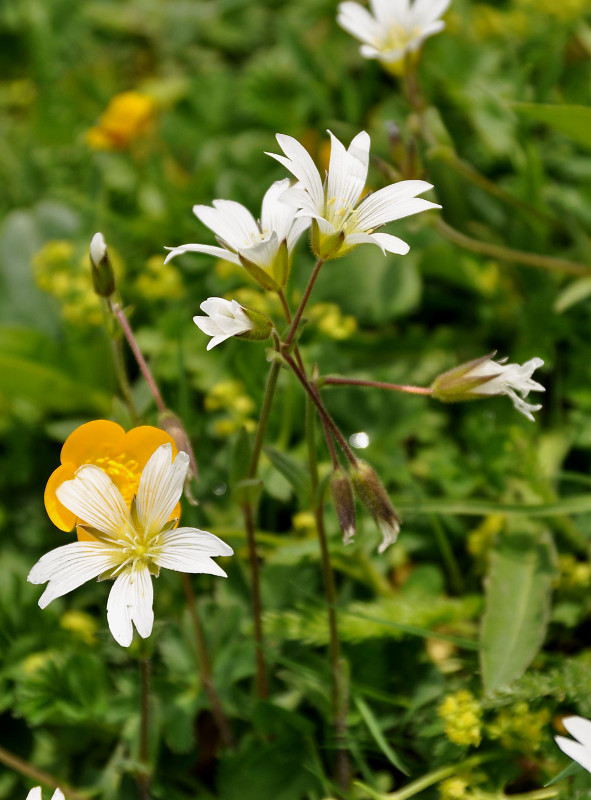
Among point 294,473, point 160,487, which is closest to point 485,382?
point 294,473

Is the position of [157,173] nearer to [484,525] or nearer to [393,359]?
[393,359]

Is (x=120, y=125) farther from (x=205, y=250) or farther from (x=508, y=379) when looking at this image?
(x=508, y=379)

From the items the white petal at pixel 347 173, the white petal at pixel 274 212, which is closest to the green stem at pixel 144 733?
the white petal at pixel 274 212

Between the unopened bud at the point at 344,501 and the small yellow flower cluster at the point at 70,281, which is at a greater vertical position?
the unopened bud at the point at 344,501

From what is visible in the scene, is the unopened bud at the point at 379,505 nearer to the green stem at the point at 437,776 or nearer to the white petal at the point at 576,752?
the white petal at the point at 576,752

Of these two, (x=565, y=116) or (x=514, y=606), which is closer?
(x=514, y=606)

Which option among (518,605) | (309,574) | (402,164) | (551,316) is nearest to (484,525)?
(518,605)
